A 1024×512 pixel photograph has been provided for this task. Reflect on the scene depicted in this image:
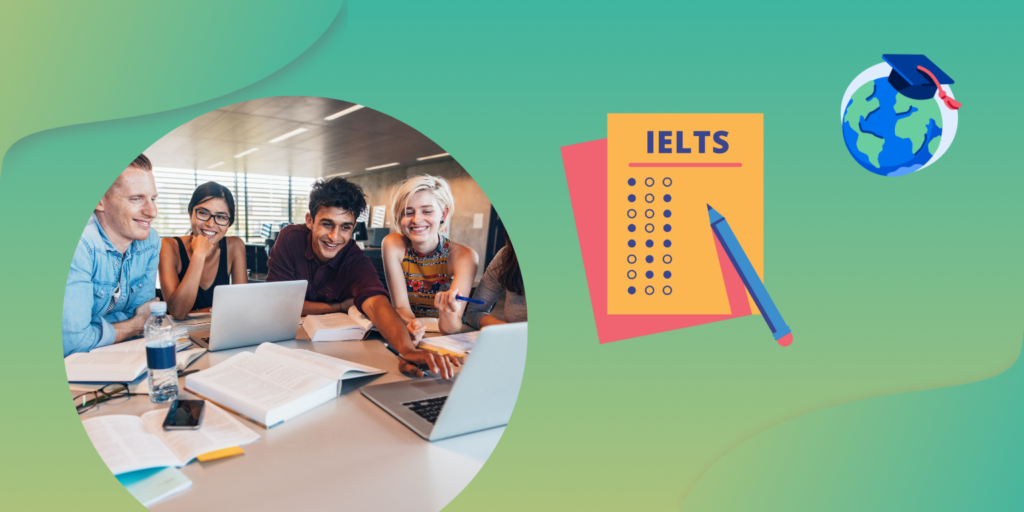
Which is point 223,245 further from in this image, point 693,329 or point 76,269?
point 693,329

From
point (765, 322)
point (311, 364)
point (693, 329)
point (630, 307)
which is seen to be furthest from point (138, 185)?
point (765, 322)

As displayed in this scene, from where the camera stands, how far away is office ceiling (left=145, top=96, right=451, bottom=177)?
556 centimetres

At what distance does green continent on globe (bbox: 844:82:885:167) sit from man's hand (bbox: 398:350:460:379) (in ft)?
3.26

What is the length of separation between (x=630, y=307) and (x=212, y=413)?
0.85m

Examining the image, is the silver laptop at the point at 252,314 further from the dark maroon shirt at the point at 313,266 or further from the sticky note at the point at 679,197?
the sticky note at the point at 679,197

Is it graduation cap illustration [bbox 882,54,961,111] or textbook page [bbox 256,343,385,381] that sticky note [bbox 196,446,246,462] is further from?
graduation cap illustration [bbox 882,54,961,111]

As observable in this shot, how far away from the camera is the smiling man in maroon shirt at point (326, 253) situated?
221 centimetres

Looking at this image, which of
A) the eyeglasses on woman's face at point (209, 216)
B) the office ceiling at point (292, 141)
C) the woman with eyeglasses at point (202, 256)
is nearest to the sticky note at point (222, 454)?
the woman with eyeglasses at point (202, 256)

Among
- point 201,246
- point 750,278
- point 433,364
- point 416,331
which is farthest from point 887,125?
point 201,246

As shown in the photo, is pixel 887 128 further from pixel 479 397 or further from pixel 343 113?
pixel 343 113

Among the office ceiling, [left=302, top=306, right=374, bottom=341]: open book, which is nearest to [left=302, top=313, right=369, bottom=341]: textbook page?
[left=302, top=306, right=374, bottom=341]: open book

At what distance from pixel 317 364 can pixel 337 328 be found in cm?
40

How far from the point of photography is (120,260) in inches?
62.1

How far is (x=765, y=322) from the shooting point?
935 millimetres
